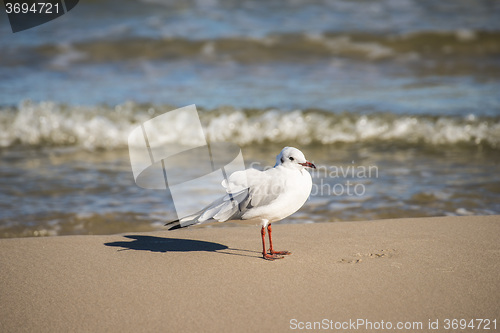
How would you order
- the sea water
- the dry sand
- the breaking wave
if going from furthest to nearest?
1. the breaking wave
2. the sea water
3. the dry sand

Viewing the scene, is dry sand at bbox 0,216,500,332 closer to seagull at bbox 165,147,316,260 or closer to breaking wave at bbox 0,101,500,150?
seagull at bbox 165,147,316,260

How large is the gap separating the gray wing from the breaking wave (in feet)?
12.7

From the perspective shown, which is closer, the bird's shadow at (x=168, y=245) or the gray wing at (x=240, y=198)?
the gray wing at (x=240, y=198)

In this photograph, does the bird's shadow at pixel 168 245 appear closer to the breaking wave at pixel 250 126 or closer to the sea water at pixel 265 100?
the sea water at pixel 265 100

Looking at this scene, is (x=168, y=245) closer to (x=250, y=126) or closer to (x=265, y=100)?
(x=250, y=126)

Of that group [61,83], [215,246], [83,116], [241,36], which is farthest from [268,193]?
[241,36]

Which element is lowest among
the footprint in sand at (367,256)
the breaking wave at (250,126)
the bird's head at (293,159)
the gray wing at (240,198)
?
the breaking wave at (250,126)

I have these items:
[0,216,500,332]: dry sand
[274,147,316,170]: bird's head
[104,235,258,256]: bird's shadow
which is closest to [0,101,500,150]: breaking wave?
[0,216,500,332]: dry sand

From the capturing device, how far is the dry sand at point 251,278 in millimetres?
2375

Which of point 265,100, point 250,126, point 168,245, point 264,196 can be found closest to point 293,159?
point 264,196

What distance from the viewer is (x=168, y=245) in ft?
11.0

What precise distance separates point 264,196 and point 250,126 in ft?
14.1

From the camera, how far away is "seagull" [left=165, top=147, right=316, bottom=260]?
9.81 ft

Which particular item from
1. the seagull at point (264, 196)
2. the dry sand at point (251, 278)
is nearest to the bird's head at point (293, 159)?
the seagull at point (264, 196)
